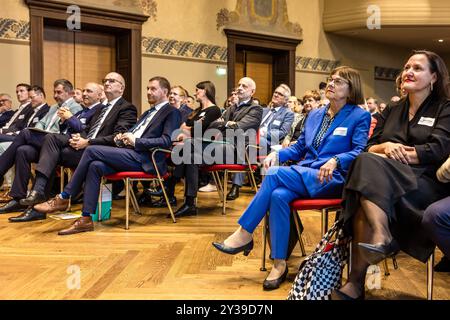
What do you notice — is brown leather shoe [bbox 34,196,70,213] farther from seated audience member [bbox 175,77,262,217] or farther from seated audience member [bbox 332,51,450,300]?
seated audience member [bbox 332,51,450,300]

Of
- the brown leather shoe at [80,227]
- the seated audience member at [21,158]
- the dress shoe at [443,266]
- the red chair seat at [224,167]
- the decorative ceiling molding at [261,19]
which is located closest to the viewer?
the dress shoe at [443,266]

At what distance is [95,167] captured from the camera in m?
3.74

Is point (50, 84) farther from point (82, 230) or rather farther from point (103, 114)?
point (82, 230)

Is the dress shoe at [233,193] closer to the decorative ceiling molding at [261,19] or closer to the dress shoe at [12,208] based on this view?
the dress shoe at [12,208]

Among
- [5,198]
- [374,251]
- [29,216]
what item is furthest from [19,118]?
[374,251]

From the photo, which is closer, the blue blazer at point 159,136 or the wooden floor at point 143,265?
the wooden floor at point 143,265

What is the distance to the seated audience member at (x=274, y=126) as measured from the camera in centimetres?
528

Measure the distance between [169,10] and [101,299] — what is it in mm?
6506

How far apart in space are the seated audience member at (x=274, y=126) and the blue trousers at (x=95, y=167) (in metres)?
1.61

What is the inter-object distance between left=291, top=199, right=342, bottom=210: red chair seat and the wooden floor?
405 mm

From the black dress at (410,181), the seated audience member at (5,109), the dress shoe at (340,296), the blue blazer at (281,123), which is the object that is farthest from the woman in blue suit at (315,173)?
the seated audience member at (5,109)

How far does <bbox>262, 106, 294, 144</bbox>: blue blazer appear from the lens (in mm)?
5387

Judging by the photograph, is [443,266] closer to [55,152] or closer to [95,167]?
[95,167]

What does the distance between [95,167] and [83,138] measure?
23.1 inches
